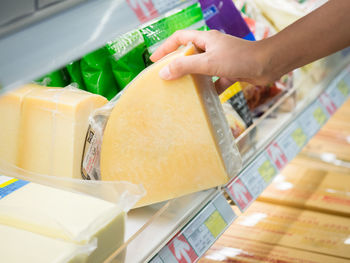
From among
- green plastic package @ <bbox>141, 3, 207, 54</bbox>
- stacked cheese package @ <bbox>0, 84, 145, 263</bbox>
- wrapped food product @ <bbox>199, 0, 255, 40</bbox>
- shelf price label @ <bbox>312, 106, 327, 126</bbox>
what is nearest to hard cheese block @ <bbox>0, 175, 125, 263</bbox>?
stacked cheese package @ <bbox>0, 84, 145, 263</bbox>

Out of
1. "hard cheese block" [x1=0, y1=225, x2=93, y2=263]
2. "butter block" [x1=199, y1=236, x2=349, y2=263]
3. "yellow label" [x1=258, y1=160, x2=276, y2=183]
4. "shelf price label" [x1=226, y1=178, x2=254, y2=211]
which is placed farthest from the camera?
"butter block" [x1=199, y1=236, x2=349, y2=263]

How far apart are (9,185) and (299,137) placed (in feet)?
3.14

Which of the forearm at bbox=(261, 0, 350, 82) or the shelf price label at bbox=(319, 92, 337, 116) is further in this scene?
the shelf price label at bbox=(319, 92, 337, 116)

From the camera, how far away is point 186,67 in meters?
0.96

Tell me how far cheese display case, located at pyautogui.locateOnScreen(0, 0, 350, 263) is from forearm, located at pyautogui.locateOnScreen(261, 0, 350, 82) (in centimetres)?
17

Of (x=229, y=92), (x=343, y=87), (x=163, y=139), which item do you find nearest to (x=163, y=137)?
(x=163, y=139)

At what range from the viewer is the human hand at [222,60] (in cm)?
96

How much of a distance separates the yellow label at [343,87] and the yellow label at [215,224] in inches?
42.7

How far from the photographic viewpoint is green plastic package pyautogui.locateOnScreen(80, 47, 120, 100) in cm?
129

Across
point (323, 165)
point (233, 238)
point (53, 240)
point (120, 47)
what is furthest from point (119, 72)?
point (323, 165)

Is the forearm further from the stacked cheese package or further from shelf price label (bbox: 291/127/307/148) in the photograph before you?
shelf price label (bbox: 291/127/307/148)


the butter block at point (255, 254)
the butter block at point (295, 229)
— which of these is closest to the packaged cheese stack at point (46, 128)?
the butter block at point (255, 254)

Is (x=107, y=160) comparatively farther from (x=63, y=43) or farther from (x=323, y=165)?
(x=323, y=165)

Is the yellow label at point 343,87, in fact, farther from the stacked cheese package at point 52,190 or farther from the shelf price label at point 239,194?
the stacked cheese package at point 52,190
